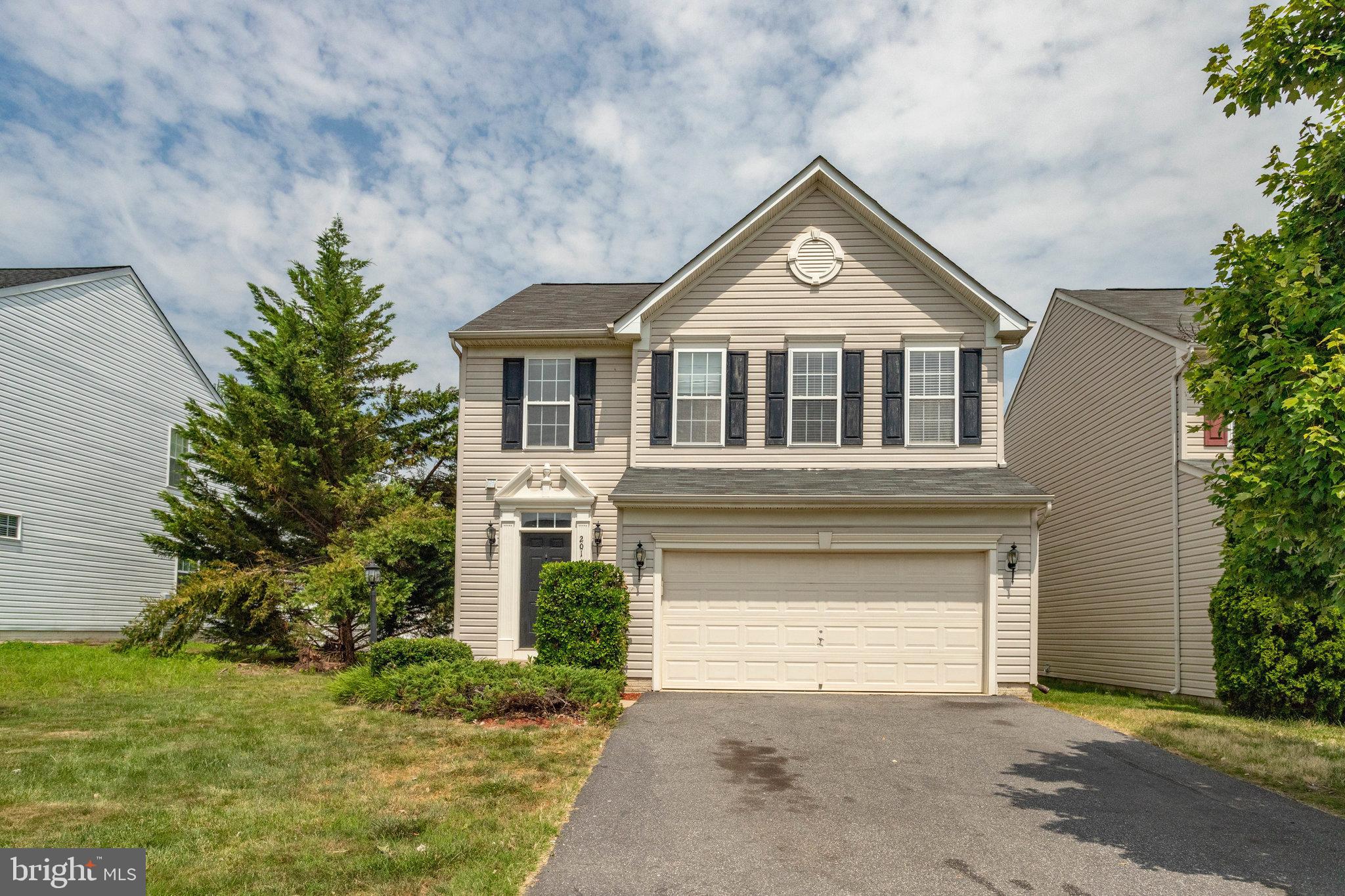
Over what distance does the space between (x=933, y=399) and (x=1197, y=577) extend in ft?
16.8

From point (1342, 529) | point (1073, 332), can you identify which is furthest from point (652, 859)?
point (1073, 332)

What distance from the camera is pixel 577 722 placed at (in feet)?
33.9

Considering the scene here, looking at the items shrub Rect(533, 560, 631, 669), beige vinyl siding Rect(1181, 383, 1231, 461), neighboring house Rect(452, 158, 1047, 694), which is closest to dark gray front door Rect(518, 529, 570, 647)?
neighboring house Rect(452, 158, 1047, 694)

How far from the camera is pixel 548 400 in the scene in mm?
14961

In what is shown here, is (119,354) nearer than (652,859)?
No

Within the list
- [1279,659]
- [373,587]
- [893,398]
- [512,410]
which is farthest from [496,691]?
[1279,659]

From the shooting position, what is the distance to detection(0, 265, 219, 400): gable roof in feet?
64.2

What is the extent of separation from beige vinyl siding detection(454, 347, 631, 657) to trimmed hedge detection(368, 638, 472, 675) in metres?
2.00

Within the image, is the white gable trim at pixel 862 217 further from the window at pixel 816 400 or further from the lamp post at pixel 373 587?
the lamp post at pixel 373 587

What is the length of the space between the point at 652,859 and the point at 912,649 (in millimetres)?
8267

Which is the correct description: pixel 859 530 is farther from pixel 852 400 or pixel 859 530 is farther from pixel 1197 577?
pixel 1197 577

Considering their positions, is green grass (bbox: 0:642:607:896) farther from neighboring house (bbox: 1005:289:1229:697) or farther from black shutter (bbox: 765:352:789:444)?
neighboring house (bbox: 1005:289:1229:697)

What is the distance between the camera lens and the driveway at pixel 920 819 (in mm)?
5754

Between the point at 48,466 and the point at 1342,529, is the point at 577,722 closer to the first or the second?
the point at 1342,529
